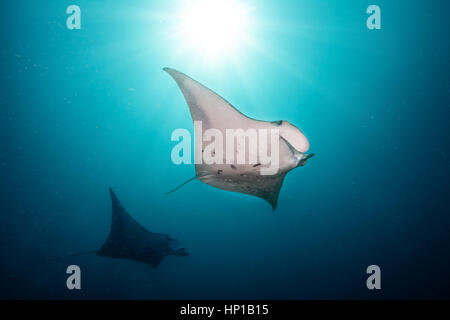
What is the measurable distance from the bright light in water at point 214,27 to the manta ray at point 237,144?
4452mm

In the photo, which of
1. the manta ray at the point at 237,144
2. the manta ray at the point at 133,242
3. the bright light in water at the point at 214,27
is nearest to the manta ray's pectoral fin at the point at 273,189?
the manta ray at the point at 237,144

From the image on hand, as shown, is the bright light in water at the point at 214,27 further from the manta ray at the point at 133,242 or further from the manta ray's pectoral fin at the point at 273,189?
the manta ray at the point at 133,242

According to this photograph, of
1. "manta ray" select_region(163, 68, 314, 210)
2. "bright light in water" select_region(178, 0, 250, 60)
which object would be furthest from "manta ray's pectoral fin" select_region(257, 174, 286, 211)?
"bright light in water" select_region(178, 0, 250, 60)

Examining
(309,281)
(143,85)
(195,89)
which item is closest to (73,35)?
(143,85)

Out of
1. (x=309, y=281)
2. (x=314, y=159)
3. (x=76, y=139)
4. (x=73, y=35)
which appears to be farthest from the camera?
(x=309, y=281)

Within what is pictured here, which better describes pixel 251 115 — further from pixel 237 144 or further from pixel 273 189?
pixel 237 144

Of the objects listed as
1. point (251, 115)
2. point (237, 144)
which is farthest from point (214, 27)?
point (237, 144)

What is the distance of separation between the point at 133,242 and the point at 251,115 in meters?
5.77

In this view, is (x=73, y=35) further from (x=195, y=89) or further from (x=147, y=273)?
(x=147, y=273)

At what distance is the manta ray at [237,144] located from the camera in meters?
2.41

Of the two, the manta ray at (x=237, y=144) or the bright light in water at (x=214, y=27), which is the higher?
the bright light in water at (x=214, y=27)

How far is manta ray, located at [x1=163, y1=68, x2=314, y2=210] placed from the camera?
2.41 meters

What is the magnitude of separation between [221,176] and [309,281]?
1319 cm

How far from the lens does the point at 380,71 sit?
23.8ft
